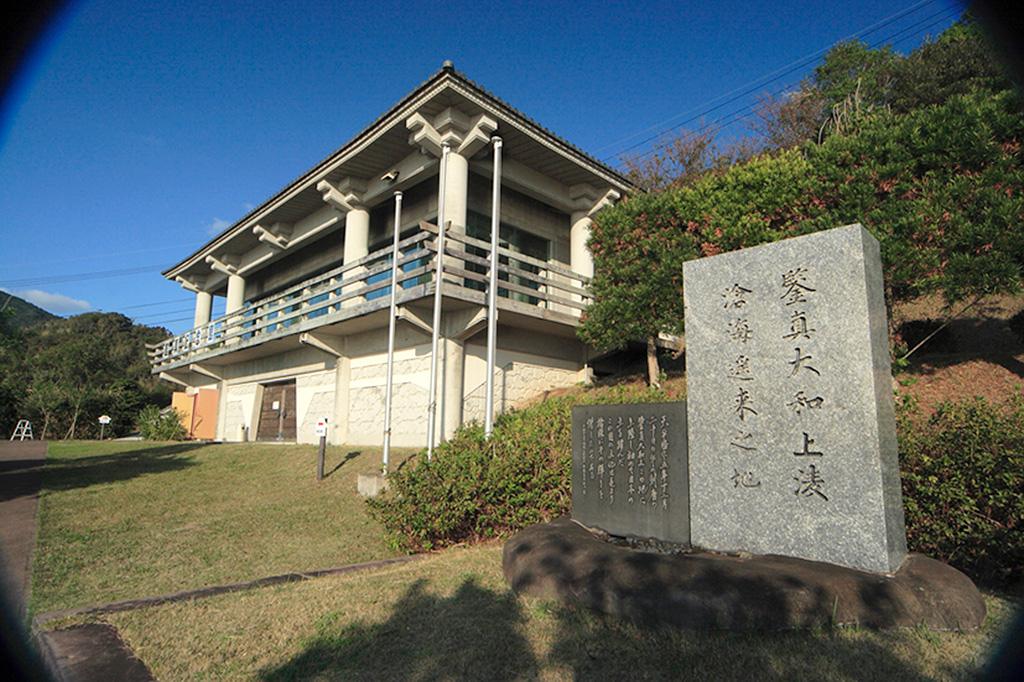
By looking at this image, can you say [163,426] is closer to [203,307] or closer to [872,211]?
[203,307]

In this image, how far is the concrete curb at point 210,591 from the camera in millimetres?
3734

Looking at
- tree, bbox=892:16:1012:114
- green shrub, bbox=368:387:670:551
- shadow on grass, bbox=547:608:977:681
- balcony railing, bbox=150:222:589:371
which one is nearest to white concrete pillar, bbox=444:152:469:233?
A: balcony railing, bbox=150:222:589:371

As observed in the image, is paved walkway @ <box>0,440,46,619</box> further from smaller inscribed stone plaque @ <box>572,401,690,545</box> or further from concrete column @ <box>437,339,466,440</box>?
concrete column @ <box>437,339,466,440</box>

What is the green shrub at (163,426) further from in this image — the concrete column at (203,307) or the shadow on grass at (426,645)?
the shadow on grass at (426,645)

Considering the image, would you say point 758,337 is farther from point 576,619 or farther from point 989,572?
point 576,619

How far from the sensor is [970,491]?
3.95 m

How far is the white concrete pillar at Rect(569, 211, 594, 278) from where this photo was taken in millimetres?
14430

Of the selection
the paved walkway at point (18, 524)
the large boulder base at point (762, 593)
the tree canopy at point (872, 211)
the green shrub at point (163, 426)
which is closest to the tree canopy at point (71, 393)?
the green shrub at point (163, 426)

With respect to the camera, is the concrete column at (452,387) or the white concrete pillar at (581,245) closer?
the concrete column at (452,387)

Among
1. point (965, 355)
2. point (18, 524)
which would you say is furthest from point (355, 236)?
point (965, 355)

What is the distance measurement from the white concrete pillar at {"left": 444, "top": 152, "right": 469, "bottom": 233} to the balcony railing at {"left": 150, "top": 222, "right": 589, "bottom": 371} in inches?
18.9

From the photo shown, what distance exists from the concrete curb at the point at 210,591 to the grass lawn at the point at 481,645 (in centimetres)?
20

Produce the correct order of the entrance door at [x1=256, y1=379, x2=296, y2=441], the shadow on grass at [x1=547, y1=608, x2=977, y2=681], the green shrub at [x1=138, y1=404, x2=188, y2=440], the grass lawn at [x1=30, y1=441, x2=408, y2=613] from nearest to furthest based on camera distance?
the shadow on grass at [x1=547, y1=608, x2=977, y2=681] → the grass lawn at [x1=30, y1=441, x2=408, y2=613] → the entrance door at [x1=256, y1=379, x2=296, y2=441] → the green shrub at [x1=138, y1=404, x2=188, y2=440]

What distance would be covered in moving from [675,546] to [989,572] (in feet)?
7.19
